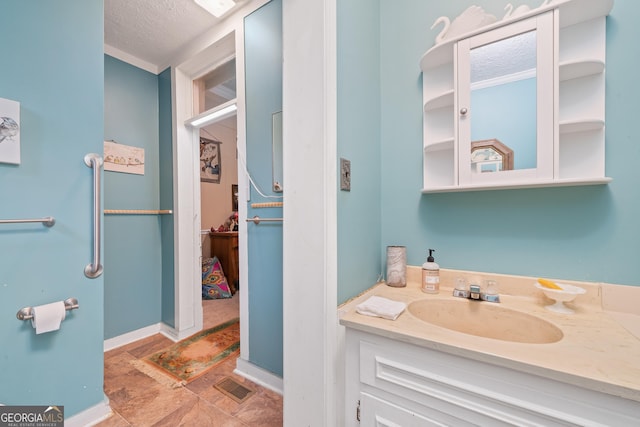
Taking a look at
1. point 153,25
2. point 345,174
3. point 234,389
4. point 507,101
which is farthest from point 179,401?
point 153,25

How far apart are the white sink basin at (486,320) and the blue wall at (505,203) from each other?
23 cm

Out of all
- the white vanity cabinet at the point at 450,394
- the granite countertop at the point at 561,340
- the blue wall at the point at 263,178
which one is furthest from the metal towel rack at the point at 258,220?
the white vanity cabinet at the point at 450,394

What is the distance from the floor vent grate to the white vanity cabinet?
941 millimetres

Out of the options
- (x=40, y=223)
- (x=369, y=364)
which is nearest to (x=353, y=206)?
(x=369, y=364)

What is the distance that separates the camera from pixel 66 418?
4.09 ft

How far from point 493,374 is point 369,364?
363mm

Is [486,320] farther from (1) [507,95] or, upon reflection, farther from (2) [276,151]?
(2) [276,151]

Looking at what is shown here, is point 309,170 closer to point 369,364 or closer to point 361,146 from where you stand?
point 361,146

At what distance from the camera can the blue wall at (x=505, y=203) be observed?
36.1 inches

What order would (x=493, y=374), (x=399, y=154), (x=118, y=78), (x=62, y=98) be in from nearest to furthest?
(x=493, y=374) < (x=62, y=98) < (x=399, y=154) < (x=118, y=78)

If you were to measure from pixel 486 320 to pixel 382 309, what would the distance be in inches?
19.1

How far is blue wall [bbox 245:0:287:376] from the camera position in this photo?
1589mm

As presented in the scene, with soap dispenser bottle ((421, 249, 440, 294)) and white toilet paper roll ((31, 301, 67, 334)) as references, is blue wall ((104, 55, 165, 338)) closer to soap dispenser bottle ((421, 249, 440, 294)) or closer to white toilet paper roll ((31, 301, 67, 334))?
white toilet paper roll ((31, 301, 67, 334))

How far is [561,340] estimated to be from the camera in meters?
0.73
